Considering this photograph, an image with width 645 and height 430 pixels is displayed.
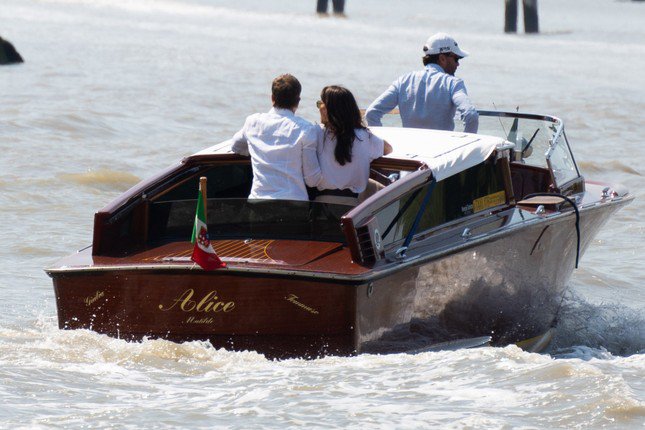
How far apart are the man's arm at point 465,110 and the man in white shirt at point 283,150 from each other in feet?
5.05

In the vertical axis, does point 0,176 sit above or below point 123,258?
below

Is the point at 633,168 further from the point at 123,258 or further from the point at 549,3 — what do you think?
the point at 549,3

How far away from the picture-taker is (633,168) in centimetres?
1517

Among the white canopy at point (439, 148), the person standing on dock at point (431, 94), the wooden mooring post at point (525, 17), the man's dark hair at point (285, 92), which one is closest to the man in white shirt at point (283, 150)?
the man's dark hair at point (285, 92)

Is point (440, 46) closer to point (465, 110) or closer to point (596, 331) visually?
point (465, 110)

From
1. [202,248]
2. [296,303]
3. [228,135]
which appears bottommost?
[228,135]

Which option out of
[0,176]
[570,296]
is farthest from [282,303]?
[0,176]

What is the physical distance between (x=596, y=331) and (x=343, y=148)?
2854 millimetres

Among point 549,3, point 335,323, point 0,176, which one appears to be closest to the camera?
point 335,323

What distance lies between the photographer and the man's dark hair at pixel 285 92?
690cm

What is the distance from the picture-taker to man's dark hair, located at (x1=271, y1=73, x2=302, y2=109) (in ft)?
22.6

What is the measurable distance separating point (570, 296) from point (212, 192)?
334cm

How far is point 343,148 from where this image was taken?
6.84 m

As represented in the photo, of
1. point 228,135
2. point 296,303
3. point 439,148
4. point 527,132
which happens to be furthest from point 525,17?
point 296,303
